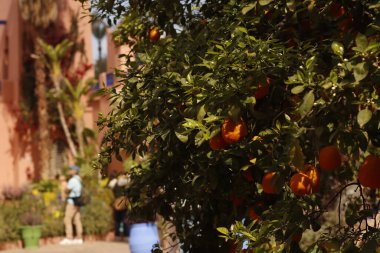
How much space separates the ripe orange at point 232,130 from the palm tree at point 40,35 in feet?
69.3

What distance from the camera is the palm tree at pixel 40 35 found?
947 inches

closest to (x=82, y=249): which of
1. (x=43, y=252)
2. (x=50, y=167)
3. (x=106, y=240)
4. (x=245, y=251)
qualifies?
(x=43, y=252)

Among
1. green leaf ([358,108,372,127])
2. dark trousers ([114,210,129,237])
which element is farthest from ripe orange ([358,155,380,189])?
dark trousers ([114,210,129,237])

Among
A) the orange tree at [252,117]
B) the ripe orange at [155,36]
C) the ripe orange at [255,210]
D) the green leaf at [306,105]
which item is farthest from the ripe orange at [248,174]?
the ripe orange at [155,36]

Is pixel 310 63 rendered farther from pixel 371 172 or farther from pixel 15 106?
pixel 15 106

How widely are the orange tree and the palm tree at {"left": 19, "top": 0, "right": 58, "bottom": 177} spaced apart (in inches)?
746

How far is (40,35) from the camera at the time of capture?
2434 cm

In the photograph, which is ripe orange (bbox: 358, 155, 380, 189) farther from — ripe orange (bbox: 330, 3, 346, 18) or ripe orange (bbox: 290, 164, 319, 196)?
ripe orange (bbox: 330, 3, 346, 18)

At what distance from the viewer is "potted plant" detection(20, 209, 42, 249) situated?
15.7 metres

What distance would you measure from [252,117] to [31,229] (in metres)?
12.7

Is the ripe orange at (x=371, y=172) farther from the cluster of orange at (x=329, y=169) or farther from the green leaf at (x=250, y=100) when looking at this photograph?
the green leaf at (x=250, y=100)

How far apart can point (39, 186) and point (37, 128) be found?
11.6ft

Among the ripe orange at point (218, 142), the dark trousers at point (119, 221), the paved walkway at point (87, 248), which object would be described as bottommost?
the paved walkway at point (87, 248)

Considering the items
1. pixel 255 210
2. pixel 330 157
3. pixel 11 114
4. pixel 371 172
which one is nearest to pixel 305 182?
pixel 330 157
